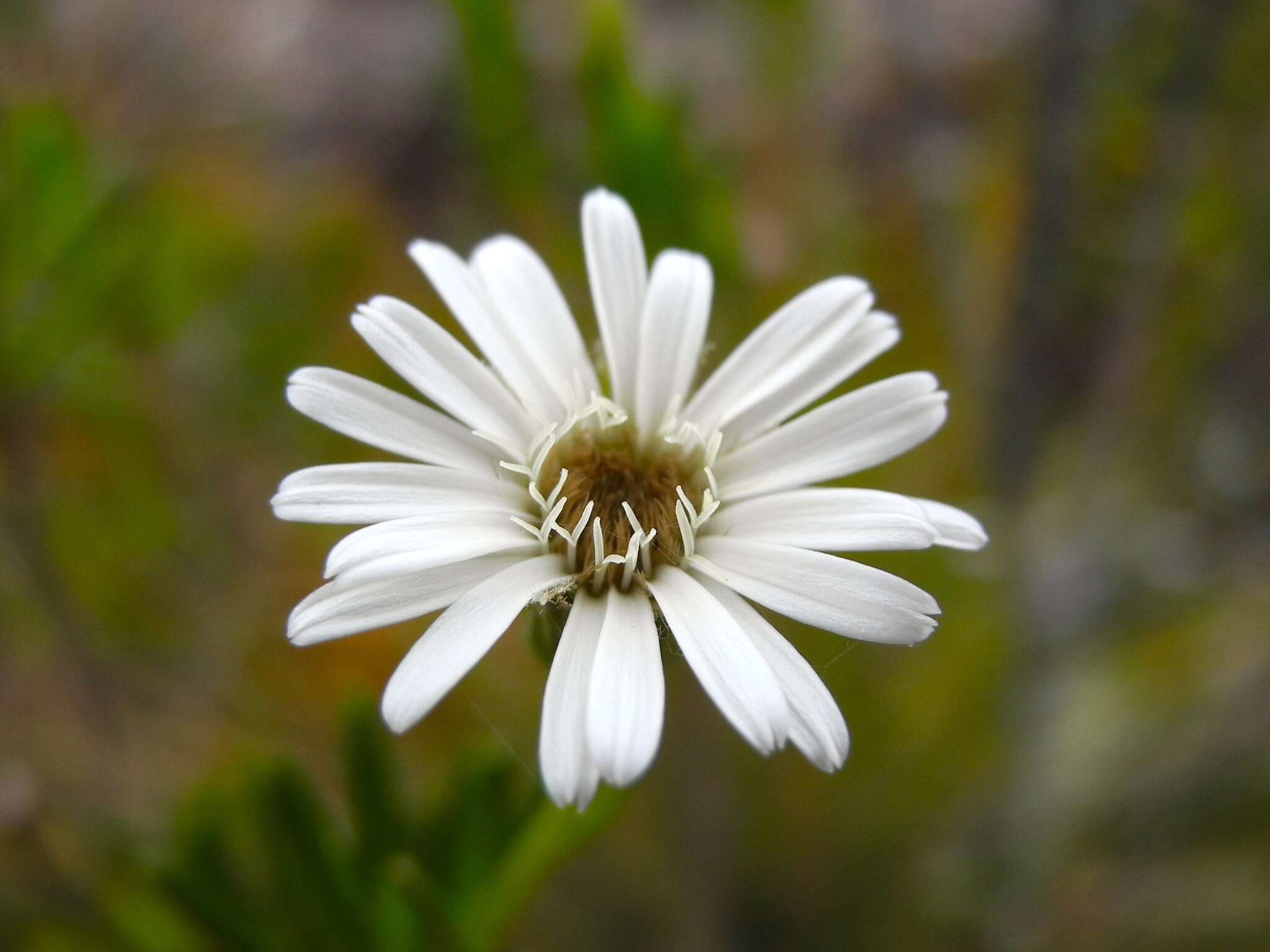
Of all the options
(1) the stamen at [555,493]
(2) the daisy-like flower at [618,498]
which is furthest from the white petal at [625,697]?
(1) the stamen at [555,493]

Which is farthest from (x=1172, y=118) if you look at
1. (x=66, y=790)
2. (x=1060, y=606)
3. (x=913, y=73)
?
(x=66, y=790)

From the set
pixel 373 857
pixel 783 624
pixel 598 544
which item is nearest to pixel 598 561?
pixel 598 544

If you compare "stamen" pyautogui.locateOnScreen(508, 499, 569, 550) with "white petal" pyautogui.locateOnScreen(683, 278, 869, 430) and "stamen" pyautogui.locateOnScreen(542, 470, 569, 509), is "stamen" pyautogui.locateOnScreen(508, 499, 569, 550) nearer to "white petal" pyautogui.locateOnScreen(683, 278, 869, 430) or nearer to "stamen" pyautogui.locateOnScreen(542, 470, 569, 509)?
"stamen" pyautogui.locateOnScreen(542, 470, 569, 509)

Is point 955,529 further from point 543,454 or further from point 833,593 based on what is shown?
point 543,454

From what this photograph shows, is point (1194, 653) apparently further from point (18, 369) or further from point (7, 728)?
point (7, 728)

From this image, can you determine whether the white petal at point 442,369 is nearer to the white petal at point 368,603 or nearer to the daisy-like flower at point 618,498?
the daisy-like flower at point 618,498
